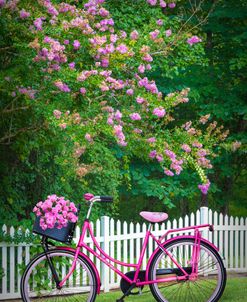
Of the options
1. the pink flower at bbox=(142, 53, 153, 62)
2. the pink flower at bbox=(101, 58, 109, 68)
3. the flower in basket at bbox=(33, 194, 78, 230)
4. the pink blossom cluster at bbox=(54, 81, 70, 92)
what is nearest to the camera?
the flower in basket at bbox=(33, 194, 78, 230)

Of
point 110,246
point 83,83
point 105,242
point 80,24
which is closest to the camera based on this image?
point 80,24

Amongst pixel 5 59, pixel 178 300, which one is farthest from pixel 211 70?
pixel 178 300

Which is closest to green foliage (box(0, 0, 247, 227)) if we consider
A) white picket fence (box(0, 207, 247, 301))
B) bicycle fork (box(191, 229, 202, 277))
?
white picket fence (box(0, 207, 247, 301))

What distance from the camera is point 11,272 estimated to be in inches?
385

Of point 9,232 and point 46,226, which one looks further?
point 9,232

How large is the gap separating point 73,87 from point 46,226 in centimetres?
278

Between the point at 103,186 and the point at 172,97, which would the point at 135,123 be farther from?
the point at 103,186

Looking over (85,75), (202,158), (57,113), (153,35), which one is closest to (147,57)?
(153,35)

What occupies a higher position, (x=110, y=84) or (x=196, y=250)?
(x=110, y=84)

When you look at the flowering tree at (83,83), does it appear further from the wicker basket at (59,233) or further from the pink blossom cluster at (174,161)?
the wicker basket at (59,233)

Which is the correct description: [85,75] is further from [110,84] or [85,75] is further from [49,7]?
[49,7]

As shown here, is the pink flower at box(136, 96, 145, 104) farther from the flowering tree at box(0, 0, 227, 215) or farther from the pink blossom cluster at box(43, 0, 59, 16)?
the pink blossom cluster at box(43, 0, 59, 16)

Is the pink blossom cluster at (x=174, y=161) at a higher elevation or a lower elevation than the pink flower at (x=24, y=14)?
lower

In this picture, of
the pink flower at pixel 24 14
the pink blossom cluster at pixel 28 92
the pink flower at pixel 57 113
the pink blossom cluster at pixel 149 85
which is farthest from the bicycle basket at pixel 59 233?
the pink blossom cluster at pixel 149 85
